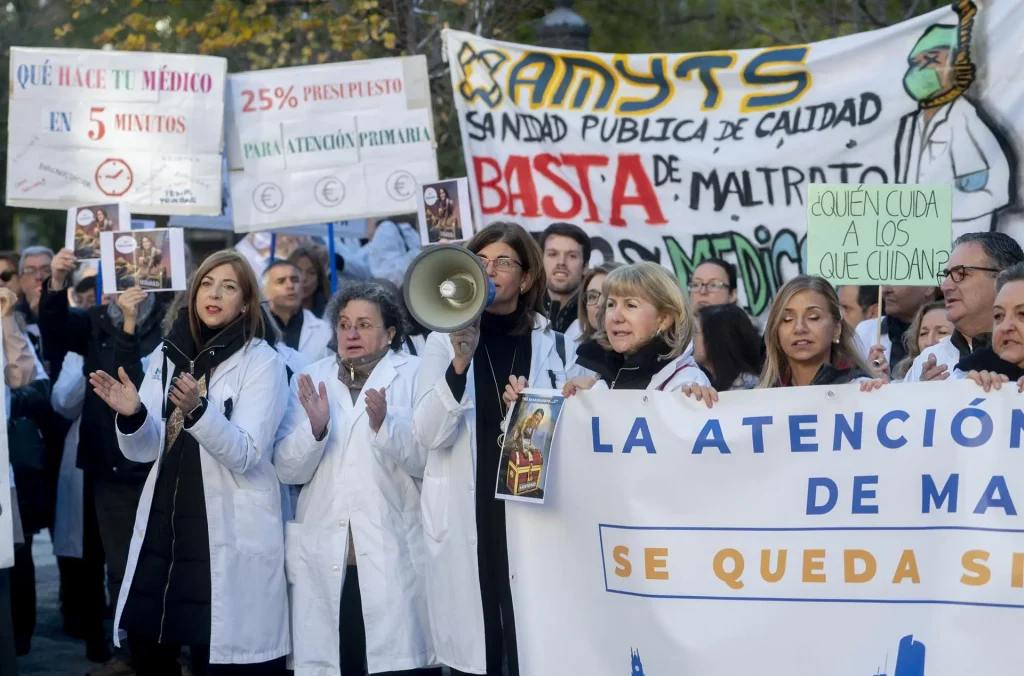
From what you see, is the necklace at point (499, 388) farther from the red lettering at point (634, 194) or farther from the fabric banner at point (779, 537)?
the red lettering at point (634, 194)

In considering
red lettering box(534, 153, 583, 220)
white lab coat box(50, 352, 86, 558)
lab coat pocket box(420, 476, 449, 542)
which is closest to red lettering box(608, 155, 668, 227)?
red lettering box(534, 153, 583, 220)

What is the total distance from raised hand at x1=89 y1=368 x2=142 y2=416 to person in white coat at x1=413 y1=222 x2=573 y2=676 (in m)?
1.05

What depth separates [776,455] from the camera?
A: 452 centimetres

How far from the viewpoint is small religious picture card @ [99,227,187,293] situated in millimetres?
6508

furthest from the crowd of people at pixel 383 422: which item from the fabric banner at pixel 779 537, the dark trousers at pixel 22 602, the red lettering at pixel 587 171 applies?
the red lettering at pixel 587 171

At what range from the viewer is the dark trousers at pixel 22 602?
745 centimetres

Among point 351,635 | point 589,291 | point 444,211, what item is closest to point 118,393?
point 351,635

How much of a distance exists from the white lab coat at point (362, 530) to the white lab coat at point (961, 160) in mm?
3132

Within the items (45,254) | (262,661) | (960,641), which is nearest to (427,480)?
(262,661)

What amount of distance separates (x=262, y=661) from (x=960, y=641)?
98.1 inches

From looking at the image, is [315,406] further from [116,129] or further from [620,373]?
[116,129]

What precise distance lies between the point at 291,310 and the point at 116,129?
141 centimetres

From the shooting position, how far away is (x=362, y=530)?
5.41 metres

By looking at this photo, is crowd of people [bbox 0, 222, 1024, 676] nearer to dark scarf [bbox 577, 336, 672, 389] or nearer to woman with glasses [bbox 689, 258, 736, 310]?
dark scarf [bbox 577, 336, 672, 389]
